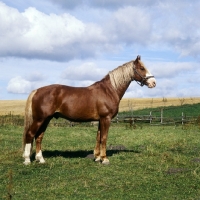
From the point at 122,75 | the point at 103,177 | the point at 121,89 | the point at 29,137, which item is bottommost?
the point at 103,177

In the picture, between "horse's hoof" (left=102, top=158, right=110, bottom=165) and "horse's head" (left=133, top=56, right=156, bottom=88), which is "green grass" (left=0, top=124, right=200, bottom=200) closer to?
"horse's hoof" (left=102, top=158, right=110, bottom=165)

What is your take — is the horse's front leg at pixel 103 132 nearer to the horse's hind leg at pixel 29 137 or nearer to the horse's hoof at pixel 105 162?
the horse's hoof at pixel 105 162

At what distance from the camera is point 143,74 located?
993 cm

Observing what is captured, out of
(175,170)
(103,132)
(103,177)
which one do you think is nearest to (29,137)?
(103,132)

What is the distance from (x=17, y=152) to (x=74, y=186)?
479 cm

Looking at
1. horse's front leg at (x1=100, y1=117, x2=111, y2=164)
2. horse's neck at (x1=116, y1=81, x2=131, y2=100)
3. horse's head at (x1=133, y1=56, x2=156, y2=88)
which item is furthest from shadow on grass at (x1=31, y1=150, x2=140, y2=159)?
horse's head at (x1=133, y1=56, x2=156, y2=88)

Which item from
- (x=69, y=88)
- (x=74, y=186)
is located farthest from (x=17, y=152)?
(x=74, y=186)

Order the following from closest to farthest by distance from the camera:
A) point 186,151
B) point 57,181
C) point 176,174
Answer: point 57,181
point 176,174
point 186,151

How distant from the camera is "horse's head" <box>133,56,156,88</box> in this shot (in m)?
9.91

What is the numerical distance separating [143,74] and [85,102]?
1.92 m

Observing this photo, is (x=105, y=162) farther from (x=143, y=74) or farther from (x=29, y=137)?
(x=143, y=74)

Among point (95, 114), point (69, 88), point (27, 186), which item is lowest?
point (27, 186)

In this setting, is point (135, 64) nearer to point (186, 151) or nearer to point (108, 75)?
point (108, 75)

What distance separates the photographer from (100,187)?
22.8 ft
